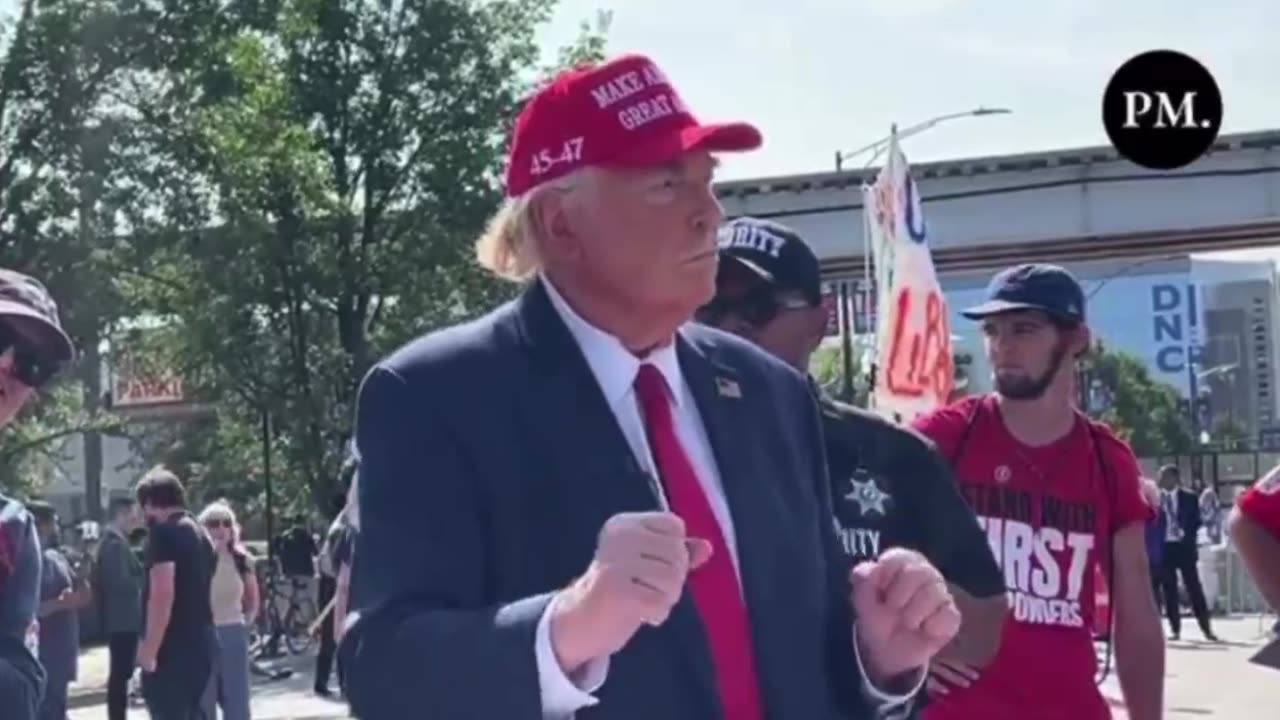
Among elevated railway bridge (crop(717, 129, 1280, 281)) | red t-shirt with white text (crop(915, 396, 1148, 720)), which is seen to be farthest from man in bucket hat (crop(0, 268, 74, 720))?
elevated railway bridge (crop(717, 129, 1280, 281))

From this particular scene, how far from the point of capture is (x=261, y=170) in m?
29.2

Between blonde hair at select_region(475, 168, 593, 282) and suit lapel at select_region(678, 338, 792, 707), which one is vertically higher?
→ blonde hair at select_region(475, 168, 593, 282)

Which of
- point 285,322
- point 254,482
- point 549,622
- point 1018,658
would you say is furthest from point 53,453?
point 549,622

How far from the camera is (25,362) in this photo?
334 cm

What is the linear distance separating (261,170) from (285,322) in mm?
2966

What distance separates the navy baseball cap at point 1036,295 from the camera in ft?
17.2

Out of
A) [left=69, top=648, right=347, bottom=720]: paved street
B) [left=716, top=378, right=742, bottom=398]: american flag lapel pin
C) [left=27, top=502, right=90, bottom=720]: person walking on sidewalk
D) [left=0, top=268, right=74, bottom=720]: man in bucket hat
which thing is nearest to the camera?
[left=716, top=378, right=742, bottom=398]: american flag lapel pin

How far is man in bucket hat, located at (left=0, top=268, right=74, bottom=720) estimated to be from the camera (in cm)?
309

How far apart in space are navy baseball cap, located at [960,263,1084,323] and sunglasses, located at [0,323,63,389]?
251 centimetres

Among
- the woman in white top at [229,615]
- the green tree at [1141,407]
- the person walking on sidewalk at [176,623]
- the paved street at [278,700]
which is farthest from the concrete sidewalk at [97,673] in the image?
the green tree at [1141,407]

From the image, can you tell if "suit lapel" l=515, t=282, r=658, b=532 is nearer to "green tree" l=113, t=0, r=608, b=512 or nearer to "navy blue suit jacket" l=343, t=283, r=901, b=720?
"navy blue suit jacket" l=343, t=283, r=901, b=720

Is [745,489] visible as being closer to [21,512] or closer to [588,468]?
[588,468]

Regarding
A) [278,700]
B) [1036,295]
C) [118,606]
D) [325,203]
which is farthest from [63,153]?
[1036,295]

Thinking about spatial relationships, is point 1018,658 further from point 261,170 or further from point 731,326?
point 261,170
